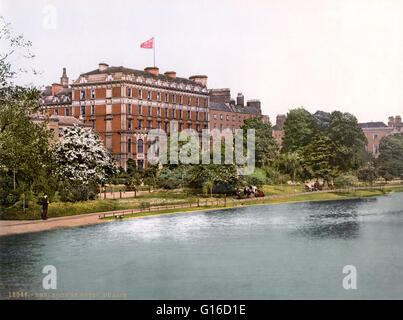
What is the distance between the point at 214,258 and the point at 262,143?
65.8 metres

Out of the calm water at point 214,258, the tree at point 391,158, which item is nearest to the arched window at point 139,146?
the tree at point 391,158

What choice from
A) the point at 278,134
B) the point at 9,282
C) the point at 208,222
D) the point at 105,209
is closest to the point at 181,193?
the point at 105,209

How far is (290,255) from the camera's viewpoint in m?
30.4

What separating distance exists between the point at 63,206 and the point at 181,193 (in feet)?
69.4

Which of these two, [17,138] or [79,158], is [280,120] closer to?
[79,158]

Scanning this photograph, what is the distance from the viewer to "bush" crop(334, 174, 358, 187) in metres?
78.9

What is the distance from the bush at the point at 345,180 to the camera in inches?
3108

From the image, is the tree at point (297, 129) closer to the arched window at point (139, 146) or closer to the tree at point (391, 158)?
the tree at point (391, 158)

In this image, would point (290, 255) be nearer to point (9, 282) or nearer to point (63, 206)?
point (9, 282)

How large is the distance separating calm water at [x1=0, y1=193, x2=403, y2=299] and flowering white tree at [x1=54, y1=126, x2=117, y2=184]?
1283 centimetres

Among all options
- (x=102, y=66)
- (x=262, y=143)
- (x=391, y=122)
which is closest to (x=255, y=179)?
(x=262, y=143)

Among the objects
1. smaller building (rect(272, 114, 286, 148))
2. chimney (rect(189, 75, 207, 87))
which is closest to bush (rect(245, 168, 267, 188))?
chimney (rect(189, 75, 207, 87))

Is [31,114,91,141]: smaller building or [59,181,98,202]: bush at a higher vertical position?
[31,114,91,141]: smaller building

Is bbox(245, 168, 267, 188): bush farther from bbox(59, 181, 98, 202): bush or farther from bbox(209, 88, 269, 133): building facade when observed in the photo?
bbox(209, 88, 269, 133): building facade
